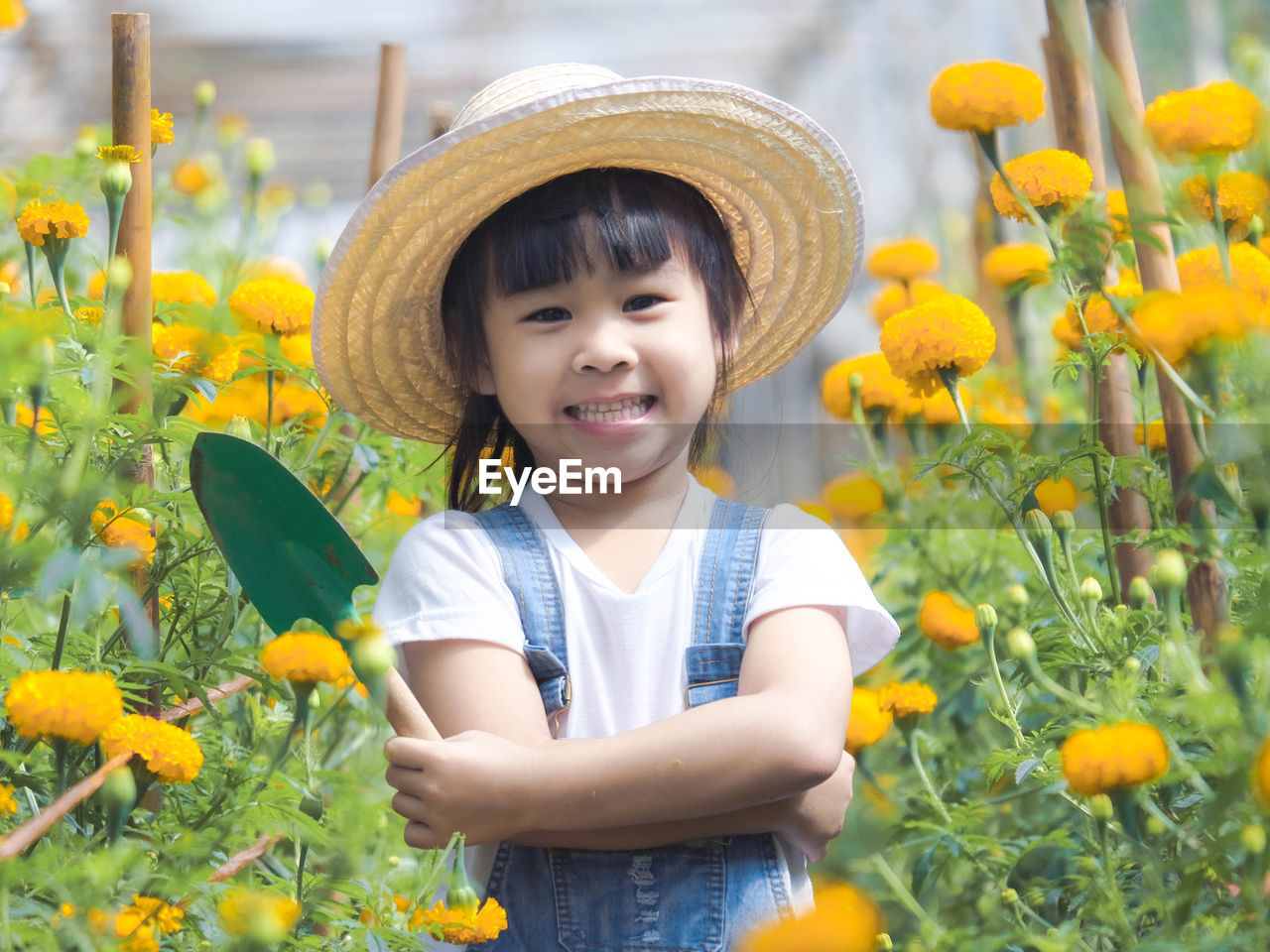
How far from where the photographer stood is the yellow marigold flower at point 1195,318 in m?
0.79

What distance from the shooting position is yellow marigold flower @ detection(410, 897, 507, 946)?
0.87 m

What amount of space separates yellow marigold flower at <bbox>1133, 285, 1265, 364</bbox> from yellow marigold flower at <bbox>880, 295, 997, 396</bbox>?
0.40m

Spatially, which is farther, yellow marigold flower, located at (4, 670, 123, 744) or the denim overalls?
the denim overalls

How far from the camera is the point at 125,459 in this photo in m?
1.11

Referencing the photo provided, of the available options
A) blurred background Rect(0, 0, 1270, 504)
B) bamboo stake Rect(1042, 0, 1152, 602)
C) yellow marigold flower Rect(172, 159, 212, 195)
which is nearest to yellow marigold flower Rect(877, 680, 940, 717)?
bamboo stake Rect(1042, 0, 1152, 602)

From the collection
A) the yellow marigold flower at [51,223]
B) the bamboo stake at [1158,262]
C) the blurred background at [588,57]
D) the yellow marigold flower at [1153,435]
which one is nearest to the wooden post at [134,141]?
the yellow marigold flower at [51,223]

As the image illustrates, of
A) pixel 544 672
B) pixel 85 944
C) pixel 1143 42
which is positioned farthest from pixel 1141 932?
pixel 1143 42

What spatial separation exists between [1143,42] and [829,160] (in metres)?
7.25

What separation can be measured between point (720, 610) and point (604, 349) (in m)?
0.25

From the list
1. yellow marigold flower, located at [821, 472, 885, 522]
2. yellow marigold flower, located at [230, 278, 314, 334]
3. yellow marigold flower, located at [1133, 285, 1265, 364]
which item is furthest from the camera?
yellow marigold flower, located at [821, 472, 885, 522]

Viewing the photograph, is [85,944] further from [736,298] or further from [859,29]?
[859,29]

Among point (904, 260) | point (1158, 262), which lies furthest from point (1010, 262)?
point (1158, 262)

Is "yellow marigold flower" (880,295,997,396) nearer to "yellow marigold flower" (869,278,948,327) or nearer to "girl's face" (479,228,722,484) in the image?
"girl's face" (479,228,722,484)

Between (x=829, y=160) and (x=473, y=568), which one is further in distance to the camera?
(x=829, y=160)
